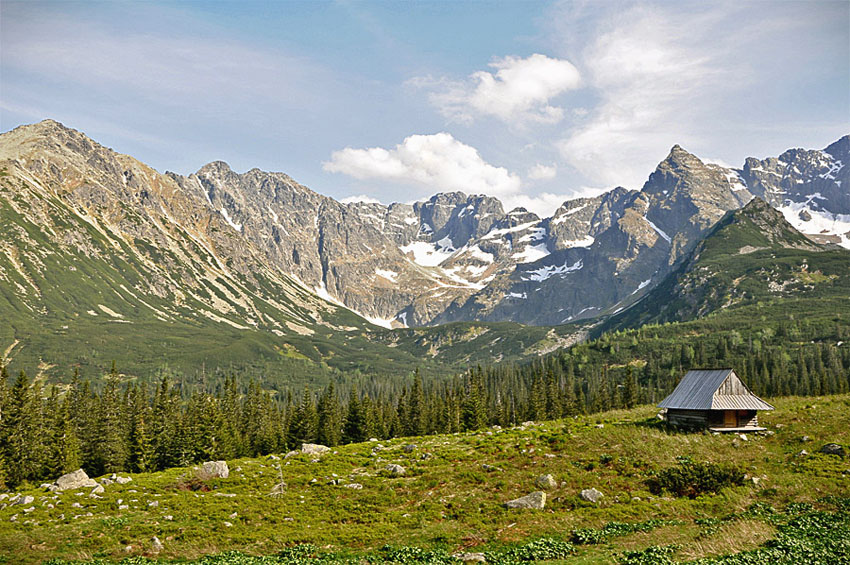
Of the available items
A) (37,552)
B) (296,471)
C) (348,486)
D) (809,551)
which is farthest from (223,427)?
(809,551)

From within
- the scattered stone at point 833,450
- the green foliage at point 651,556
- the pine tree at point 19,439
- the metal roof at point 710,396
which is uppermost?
the metal roof at point 710,396

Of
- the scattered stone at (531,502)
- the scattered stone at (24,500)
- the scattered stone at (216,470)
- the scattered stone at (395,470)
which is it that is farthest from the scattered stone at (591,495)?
the scattered stone at (24,500)

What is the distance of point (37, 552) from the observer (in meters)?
27.7

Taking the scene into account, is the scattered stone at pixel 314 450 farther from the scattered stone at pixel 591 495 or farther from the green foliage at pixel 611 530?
the green foliage at pixel 611 530

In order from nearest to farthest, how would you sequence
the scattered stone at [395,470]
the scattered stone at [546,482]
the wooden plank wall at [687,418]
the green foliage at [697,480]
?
the green foliage at [697,480] → the scattered stone at [546,482] → the scattered stone at [395,470] → the wooden plank wall at [687,418]

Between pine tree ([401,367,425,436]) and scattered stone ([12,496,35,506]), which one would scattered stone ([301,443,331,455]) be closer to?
scattered stone ([12,496,35,506])

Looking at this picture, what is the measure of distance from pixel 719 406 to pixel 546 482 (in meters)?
22.0

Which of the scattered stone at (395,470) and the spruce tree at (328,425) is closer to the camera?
the scattered stone at (395,470)

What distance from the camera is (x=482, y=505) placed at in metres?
32.9

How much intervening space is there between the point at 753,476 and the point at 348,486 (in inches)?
1061

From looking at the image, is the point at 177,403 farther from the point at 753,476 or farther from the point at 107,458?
the point at 753,476

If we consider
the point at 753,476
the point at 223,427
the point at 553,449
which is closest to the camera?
the point at 753,476

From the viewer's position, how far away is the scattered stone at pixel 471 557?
23094 millimetres

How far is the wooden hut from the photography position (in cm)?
4841
